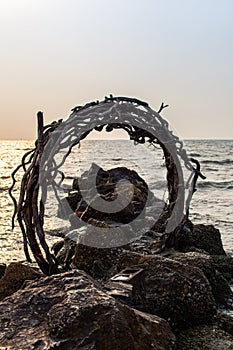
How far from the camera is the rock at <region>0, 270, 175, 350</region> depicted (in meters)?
2.62

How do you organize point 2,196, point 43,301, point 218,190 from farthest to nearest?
point 218,190 → point 2,196 → point 43,301

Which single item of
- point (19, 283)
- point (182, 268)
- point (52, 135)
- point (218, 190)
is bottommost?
point (218, 190)

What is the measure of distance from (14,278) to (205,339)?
1.80 meters

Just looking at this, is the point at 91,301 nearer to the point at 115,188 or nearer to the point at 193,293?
the point at 193,293

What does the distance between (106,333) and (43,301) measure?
0.59m

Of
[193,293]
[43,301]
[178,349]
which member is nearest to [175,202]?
[193,293]

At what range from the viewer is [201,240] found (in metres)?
6.97

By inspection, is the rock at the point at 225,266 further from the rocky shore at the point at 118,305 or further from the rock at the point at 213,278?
the rock at the point at 213,278

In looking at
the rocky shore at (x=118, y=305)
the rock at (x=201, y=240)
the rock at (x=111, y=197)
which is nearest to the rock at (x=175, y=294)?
the rocky shore at (x=118, y=305)

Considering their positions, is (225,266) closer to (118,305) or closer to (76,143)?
(76,143)

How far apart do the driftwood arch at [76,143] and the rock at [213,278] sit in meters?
0.83

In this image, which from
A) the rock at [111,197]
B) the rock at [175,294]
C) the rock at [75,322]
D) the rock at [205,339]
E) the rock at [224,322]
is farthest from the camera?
the rock at [111,197]

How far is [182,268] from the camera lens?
4047 mm

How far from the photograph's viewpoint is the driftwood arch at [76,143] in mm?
4727
